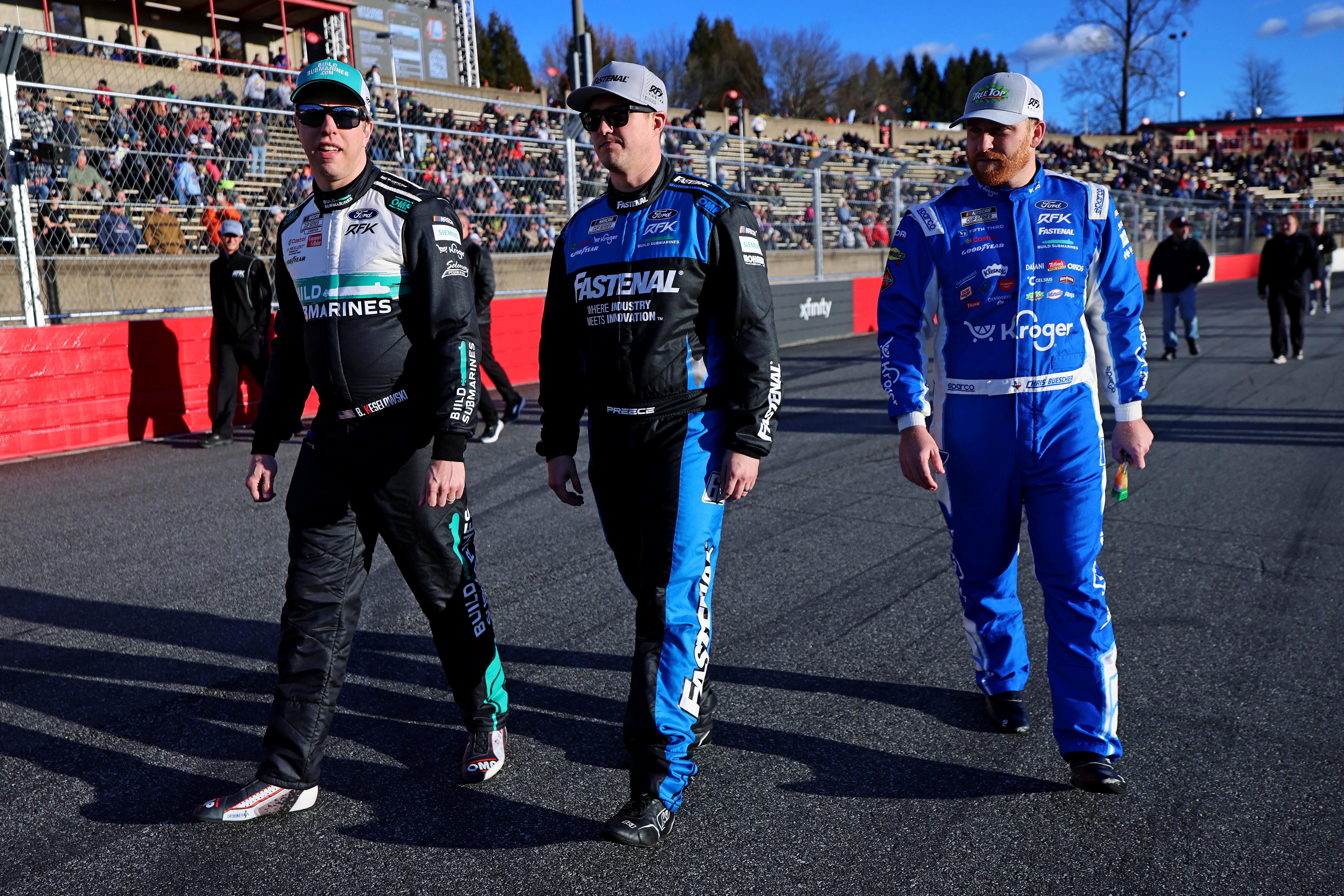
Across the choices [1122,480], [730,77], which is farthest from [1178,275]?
[730,77]

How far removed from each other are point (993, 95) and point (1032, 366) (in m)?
0.82

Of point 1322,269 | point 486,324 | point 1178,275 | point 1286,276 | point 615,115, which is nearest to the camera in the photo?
point 615,115

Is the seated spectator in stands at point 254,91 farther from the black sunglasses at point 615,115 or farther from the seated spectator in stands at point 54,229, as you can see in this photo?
the black sunglasses at point 615,115

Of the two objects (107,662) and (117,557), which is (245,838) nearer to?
(107,662)

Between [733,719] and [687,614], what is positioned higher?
[687,614]

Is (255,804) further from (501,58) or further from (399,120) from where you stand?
(501,58)

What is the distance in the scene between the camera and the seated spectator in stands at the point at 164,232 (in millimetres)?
9016

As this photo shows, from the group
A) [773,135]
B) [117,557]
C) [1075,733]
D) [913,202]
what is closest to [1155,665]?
[1075,733]

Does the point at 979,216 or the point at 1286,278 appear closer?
the point at 979,216

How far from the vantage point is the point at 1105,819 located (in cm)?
261

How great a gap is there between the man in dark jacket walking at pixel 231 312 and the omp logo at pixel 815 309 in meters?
9.63

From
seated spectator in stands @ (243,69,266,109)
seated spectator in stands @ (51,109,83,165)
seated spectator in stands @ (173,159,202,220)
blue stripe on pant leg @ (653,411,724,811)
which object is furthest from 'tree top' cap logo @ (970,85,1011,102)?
seated spectator in stands @ (243,69,266,109)

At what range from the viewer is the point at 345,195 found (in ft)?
9.16

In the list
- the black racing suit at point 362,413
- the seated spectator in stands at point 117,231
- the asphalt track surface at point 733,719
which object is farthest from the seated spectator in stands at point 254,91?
the black racing suit at point 362,413
